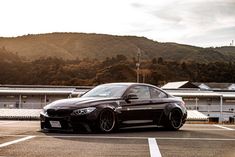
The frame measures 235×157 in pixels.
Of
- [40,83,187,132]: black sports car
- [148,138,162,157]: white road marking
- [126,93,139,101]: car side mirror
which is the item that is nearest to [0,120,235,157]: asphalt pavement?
[148,138,162,157]: white road marking

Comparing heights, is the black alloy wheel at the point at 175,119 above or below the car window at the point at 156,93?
below

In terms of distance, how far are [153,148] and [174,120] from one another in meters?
5.53

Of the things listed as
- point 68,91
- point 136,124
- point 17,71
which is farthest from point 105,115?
point 17,71

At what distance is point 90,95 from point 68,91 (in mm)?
60486

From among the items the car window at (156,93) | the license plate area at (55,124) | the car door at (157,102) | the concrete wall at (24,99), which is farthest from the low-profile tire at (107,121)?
the concrete wall at (24,99)

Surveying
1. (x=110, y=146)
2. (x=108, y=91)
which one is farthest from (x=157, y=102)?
(x=110, y=146)

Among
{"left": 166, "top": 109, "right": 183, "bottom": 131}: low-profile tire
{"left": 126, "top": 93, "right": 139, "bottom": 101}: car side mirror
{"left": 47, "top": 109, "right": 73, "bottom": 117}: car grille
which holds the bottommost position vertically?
{"left": 166, "top": 109, "right": 183, "bottom": 131}: low-profile tire

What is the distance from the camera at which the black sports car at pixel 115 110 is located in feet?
42.1

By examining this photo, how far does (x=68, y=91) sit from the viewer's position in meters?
74.3

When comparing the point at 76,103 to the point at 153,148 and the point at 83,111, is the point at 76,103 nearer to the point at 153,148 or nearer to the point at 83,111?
the point at 83,111

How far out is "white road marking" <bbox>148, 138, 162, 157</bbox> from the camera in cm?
870

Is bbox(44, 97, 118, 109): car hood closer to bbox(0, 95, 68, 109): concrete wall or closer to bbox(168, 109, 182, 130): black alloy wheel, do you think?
bbox(168, 109, 182, 130): black alloy wheel

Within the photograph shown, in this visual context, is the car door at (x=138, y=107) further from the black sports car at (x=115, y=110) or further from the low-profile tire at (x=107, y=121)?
the low-profile tire at (x=107, y=121)

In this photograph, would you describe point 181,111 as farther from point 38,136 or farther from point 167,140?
point 38,136
